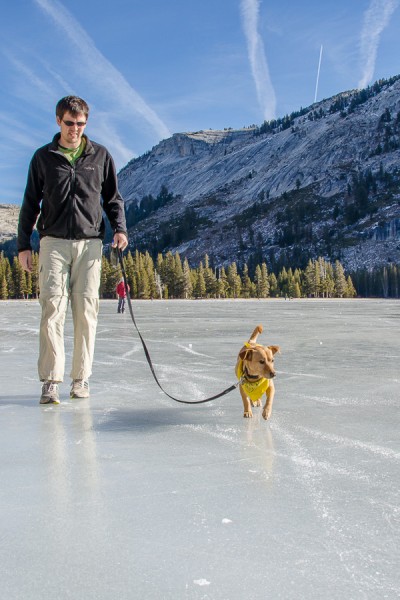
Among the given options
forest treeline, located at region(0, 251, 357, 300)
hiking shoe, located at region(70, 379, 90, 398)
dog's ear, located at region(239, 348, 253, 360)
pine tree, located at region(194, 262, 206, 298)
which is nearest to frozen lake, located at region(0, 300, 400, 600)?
hiking shoe, located at region(70, 379, 90, 398)

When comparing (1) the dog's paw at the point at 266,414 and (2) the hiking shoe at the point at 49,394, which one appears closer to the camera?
(1) the dog's paw at the point at 266,414

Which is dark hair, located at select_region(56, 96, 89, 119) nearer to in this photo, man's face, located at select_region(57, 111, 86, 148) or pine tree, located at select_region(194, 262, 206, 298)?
man's face, located at select_region(57, 111, 86, 148)

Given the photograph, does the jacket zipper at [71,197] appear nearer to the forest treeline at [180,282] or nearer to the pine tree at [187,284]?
the forest treeline at [180,282]

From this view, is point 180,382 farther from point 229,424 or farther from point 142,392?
point 229,424

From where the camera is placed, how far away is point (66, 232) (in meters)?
4.40

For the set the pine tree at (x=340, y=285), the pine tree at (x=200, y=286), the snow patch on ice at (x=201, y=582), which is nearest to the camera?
the snow patch on ice at (x=201, y=582)

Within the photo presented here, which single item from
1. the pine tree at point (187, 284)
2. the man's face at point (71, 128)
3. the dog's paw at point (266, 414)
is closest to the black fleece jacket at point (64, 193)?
the man's face at point (71, 128)

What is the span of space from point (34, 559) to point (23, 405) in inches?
107

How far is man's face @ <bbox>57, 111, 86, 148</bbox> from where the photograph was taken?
4.22 m

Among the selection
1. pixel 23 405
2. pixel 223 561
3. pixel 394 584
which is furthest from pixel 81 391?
pixel 394 584

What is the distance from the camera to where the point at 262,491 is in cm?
225

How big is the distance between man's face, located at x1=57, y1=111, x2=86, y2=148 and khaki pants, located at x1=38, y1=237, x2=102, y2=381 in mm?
823

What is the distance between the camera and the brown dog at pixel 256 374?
3.58 metres

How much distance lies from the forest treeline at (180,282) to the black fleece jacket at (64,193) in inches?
2691
